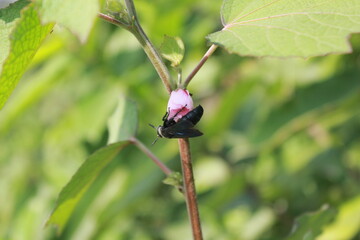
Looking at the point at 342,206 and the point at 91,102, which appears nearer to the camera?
the point at 342,206

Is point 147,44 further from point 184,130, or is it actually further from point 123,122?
point 123,122

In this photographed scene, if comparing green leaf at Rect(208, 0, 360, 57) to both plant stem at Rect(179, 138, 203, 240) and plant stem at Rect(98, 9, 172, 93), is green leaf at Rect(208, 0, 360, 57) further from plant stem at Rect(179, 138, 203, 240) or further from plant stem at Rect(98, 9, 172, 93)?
plant stem at Rect(179, 138, 203, 240)

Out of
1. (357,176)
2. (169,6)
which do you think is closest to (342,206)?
(357,176)

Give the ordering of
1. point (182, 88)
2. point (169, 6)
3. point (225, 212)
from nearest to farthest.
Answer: point (182, 88)
point (169, 6)
point (225, 212)

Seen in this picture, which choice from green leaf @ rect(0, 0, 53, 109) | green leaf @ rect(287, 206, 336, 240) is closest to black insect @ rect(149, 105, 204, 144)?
green leaf @ rect(0, 0, 53, 109)

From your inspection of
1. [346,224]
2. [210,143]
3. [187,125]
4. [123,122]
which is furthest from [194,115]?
[210,143]

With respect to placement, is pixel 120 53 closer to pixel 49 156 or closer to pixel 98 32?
pixel 98 32

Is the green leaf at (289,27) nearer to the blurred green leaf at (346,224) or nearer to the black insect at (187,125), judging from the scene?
the black insect at (187,125)
